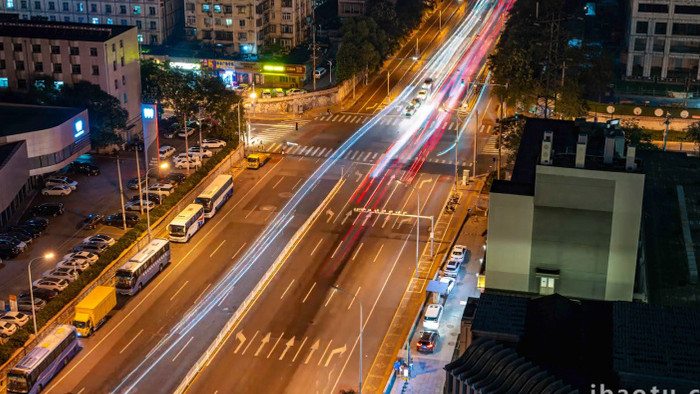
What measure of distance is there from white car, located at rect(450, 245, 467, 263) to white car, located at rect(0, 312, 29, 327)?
43378 millimetres

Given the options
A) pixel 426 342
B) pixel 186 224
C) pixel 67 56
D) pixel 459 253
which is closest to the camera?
pixel 426 342

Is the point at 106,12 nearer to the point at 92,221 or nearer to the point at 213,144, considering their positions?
the point at 213,144

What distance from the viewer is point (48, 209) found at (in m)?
123

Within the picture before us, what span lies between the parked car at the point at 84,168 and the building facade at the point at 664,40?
288 feet

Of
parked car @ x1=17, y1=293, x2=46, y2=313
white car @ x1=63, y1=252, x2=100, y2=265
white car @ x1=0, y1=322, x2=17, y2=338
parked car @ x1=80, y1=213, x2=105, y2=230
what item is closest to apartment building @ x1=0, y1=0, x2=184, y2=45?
parked car @ x1=80, y1=213, x2=105, y2=230

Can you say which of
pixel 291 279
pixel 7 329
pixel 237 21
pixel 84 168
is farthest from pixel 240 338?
pixel 237 21

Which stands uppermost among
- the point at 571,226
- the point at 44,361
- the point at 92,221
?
the point at 571,226

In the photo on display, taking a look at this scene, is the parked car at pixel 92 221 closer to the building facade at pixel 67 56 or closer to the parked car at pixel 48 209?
the parked car at pixel 48 209

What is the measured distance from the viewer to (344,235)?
118312 mm

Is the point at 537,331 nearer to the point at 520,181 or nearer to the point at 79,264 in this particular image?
the point at 520,181

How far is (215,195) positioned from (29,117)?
28.3m

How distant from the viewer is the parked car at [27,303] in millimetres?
100188

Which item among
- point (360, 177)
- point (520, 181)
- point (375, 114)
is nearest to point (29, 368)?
point (520, 181)

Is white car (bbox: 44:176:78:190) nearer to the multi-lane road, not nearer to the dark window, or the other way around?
the multi-lane road
